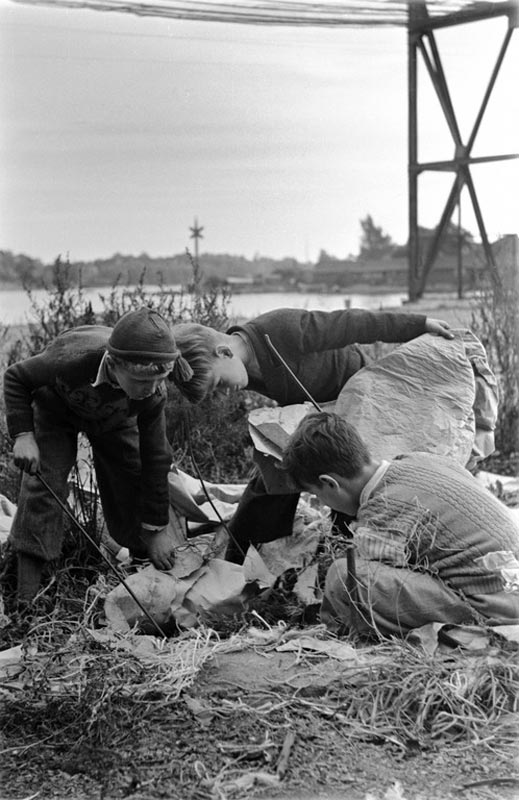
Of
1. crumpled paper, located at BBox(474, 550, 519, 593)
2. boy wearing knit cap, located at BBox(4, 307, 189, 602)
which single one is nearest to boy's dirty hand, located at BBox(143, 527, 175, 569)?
boy wearing knit cap, located at BBox(4, 307, 189, 602)

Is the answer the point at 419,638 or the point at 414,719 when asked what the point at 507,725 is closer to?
the point at 414,719

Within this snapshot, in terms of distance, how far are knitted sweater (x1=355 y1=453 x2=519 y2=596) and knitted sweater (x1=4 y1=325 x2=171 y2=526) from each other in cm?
102

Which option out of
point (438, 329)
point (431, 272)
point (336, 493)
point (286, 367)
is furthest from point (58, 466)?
point (431, 272)

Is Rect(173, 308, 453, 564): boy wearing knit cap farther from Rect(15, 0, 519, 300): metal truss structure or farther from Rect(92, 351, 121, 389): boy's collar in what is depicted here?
Rect(15, 0, 519, 300): metal truss structure

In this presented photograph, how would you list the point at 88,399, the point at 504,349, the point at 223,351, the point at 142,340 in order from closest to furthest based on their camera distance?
the point at 142,340, the point at 88,399, the point at 223,351, the point at 504,349

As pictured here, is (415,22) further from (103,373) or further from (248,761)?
(248,761)

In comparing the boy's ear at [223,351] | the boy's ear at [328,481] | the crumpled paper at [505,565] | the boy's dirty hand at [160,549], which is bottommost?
the boy's dirty hand at [160,549]

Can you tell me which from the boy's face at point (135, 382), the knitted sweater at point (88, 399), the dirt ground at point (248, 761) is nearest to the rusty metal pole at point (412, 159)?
the knitted sweater at point (88, 399)

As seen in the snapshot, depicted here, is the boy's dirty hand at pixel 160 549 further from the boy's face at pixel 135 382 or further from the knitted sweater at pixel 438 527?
the knitted sweater at pixel 438 527

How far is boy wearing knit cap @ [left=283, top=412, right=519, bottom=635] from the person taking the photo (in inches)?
116

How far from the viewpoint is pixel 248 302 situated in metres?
6.28

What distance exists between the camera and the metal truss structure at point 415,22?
4.34 m

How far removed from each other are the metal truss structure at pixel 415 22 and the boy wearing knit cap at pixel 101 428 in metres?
1.58

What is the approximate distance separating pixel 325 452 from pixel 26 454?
1.18 meters
